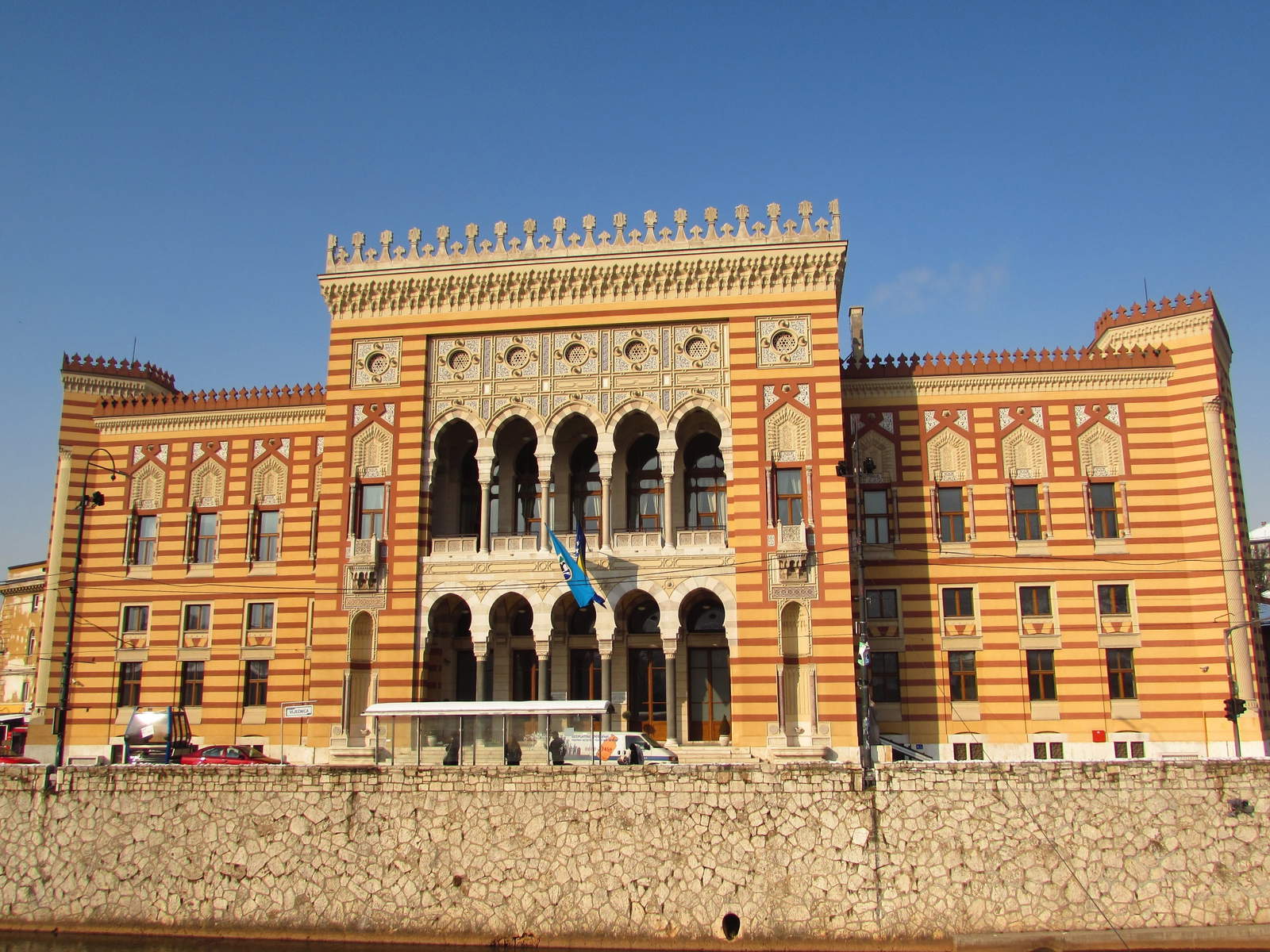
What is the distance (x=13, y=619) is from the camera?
220ft

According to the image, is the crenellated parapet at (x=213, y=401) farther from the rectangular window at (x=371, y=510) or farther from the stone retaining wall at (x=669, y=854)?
the stone retaining wall at (x=669, y=854)

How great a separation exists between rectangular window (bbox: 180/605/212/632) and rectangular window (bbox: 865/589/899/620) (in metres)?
23.9

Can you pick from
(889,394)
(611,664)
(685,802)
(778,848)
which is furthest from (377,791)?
(889,394)

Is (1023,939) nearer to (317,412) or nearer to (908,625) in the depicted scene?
(908,625)

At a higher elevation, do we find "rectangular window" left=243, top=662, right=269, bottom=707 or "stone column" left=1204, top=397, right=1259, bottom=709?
"stone column" left=1204, top=397, right=1259, bottom=709

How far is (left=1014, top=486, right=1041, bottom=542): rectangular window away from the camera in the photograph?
3641 centimetres

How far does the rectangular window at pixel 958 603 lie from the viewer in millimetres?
36062

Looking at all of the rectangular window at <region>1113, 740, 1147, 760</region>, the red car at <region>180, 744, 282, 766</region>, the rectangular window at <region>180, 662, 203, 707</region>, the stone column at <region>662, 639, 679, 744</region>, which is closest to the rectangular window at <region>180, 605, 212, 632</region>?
the rectangular window at <region>180, 662, 203, 707</region>

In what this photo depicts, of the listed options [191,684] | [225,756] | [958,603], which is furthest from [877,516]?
[191,684]

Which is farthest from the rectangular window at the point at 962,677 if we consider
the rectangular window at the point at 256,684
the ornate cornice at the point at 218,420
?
the ornate cornice at the point at 218,420

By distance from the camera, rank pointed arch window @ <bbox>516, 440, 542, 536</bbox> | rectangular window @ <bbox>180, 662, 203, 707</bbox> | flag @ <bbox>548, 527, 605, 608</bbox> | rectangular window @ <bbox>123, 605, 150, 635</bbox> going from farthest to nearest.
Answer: rectangular window @ <bbox>123, 605, 150, 635</bbox>, rectangular window @ <bbox>180, 662, 203, 707</bbox>, pointed arch window @ <bbox>516, 440, 542, 536</bbox>, flag @ <bbox>548, 527, 605, 608</bbox>

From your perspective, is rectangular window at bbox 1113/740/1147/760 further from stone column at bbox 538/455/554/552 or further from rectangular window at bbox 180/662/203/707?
rectangular window at bbox 180/662/203/707

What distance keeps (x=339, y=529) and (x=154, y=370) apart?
48.0 feet

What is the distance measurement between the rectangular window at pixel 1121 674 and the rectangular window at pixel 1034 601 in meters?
2.33
